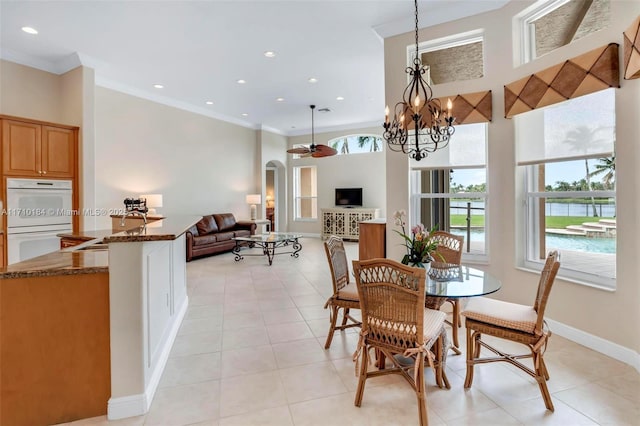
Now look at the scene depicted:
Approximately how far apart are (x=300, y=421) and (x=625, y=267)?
2750mm

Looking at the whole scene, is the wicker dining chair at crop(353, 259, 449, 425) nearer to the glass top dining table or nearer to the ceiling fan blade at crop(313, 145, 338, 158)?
the glass top dining table

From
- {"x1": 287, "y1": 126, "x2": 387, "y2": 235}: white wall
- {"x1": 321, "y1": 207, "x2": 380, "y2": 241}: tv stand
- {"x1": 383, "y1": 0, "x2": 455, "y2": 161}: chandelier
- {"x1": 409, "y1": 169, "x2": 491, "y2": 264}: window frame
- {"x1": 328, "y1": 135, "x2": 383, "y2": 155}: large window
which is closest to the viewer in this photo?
{"x1": 383, "y1": 0, "x2": 455, "y2": 161}: chandelier

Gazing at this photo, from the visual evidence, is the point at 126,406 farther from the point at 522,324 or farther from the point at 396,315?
the point at 522,324

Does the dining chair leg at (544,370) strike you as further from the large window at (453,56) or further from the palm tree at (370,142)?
the palm tree at (370,142)

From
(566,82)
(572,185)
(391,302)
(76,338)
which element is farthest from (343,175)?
(76,338)

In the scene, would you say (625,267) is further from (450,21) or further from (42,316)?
(42,316)

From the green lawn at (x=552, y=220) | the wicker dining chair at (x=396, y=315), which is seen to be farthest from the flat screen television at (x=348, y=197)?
the wicker dining chair at (x=396, y=315)

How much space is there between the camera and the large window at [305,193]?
1012cm

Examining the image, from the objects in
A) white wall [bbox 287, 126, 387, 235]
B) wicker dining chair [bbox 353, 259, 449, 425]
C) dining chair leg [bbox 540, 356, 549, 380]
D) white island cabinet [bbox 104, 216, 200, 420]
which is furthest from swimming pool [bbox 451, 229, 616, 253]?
white wall [bbox 287, 126, 387, 235]

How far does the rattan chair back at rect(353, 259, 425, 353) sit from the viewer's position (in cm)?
174

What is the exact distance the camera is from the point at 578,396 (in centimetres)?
203

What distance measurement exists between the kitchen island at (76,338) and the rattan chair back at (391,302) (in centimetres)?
129

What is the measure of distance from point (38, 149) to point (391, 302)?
5271 mm

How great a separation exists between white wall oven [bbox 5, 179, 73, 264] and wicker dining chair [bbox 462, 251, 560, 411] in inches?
195
